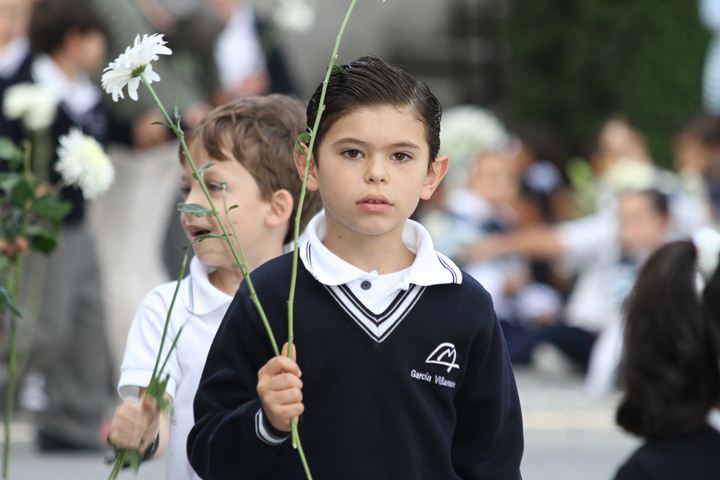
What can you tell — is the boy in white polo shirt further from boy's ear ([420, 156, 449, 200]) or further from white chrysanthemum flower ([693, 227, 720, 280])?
white chrysanthemum flower ([693, 227, 720, 280])

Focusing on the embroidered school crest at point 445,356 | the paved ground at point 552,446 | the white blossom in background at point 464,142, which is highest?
the white blossom in background at point 464,142

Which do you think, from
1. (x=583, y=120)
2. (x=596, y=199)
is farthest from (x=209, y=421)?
(x=583, y=120)

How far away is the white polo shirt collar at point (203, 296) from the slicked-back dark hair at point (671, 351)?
829 mm

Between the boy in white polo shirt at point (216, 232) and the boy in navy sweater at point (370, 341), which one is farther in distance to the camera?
the boy in white polo shirt at point (216, 232)

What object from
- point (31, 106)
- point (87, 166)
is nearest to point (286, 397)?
point (87, 166)

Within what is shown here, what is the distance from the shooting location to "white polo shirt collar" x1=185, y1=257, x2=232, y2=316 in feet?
11.4

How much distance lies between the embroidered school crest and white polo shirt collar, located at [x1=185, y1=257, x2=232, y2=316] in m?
0.64

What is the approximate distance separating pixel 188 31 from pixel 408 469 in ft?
17.8

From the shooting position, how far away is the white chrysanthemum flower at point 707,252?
324 centimetres

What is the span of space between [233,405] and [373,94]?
61cm

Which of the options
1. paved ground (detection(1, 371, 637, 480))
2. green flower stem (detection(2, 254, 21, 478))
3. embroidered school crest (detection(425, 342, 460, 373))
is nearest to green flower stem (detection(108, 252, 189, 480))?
embroidered school crest (detection(425, 342, 460, 373))

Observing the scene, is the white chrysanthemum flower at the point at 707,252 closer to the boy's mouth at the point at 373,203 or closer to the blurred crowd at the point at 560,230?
the boy's mouth at the point at 373,203

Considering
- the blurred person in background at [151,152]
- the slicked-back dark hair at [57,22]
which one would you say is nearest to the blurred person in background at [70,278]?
the slicked-back dark hair at [57,22]

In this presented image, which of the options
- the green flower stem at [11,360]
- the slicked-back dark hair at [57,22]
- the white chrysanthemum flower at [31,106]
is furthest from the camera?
the slicked-back dark hair at [57,22]
